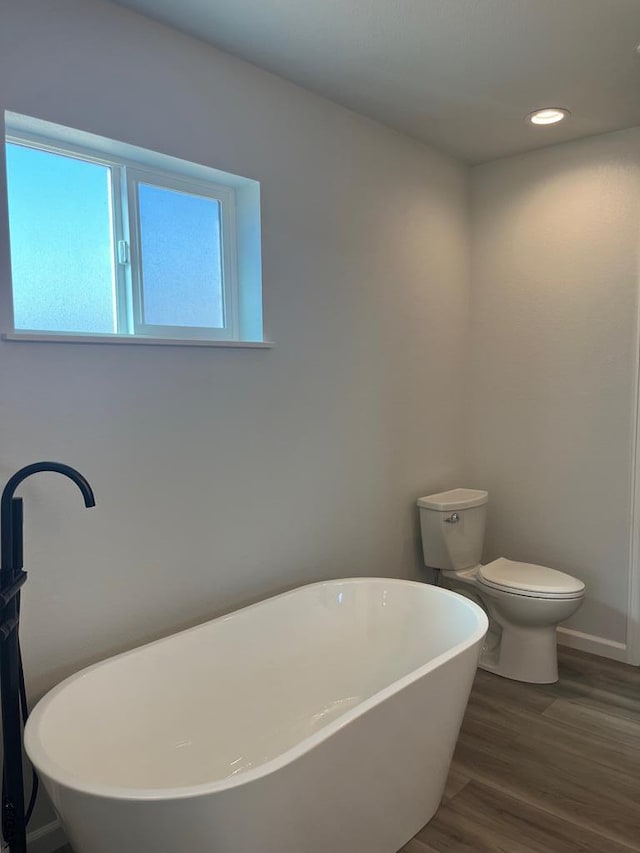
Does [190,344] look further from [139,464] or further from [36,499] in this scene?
[36,499]

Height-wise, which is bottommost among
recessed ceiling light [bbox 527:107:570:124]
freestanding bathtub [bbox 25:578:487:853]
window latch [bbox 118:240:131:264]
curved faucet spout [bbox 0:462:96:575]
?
freestanding bathtub [bbox 25:578:487:853]

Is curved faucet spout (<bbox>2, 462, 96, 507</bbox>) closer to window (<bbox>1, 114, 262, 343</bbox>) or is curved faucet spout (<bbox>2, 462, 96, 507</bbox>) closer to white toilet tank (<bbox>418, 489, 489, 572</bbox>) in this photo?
window (<bbox>1, 114, 262, 343</bbox>)

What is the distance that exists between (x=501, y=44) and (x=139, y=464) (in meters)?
1.90

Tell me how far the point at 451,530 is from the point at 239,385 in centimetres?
139

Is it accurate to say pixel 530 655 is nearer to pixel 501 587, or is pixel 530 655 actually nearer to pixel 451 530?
pixel 501 587

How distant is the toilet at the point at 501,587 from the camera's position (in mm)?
2775

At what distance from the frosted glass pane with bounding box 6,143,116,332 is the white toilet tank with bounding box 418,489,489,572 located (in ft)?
5.82

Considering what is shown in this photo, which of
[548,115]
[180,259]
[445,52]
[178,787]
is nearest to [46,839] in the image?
[178,787]

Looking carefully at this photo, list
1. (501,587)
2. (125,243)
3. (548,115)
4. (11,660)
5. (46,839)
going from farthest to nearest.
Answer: (501,587), (548,115), (125,243), (46,839), (11,660)

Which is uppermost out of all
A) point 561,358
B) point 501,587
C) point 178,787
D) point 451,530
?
point 561,358

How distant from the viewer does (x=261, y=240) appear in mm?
2385

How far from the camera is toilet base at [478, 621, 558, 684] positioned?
2850 millimetres

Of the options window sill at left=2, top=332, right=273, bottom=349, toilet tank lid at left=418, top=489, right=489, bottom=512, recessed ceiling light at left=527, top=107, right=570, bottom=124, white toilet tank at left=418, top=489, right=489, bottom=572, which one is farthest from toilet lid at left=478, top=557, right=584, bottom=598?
recessed ceiling light at left=527, top=107, right=570, bottom=124

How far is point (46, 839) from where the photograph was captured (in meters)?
1.84
